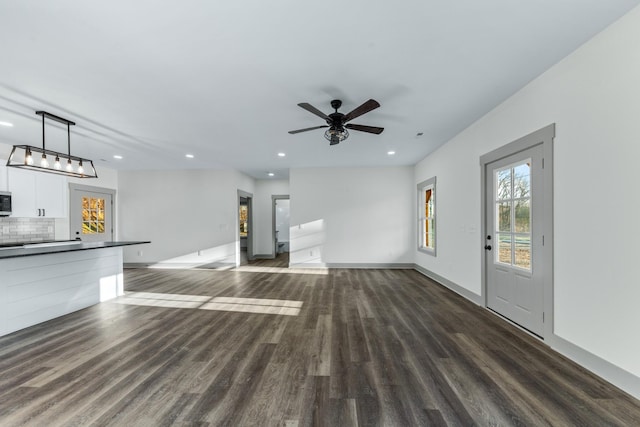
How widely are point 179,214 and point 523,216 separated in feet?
24.6

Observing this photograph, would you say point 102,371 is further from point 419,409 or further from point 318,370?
point 419,409

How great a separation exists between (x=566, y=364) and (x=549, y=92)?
2543 millimetres

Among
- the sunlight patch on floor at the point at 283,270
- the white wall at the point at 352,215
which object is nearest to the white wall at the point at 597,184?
the white wall at the point at 352,215

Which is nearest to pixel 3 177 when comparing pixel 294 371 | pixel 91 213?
pixel 91 213

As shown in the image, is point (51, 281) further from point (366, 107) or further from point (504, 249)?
point (504, 249)

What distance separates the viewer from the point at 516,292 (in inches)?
125

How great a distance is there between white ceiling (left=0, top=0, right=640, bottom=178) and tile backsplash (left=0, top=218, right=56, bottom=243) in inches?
78.7

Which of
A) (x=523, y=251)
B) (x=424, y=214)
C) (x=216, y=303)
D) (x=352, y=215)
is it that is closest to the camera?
(x=523, y=251)

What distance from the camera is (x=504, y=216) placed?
3.48 m

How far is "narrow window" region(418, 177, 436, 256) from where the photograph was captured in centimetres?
589

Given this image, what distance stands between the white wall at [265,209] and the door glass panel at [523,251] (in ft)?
22.6

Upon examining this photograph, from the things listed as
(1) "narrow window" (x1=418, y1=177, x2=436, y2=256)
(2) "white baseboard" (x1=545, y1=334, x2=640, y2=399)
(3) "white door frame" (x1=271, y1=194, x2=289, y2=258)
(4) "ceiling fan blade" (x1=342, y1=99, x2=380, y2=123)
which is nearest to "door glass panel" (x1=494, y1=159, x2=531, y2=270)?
(2) "white baseboard" (x1=545, y1=334, x2=640, y2=399)

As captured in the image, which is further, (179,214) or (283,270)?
(179,214)

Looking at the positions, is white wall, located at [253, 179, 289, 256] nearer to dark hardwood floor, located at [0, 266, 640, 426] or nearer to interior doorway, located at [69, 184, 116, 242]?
interior doorway, located at [69, 184, 116, 242]
